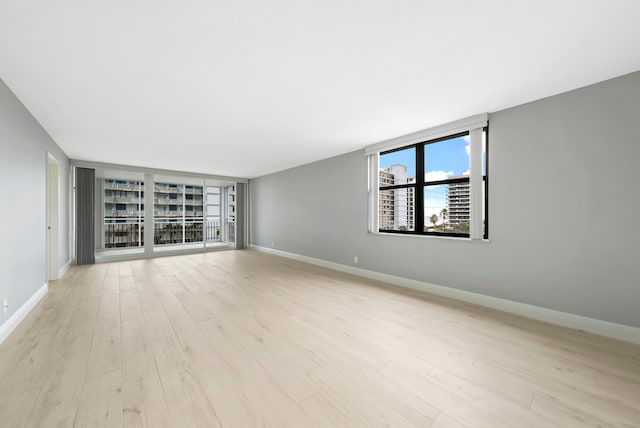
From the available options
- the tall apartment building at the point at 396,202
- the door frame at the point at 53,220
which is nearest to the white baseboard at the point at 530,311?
the tall apartment building at the point at 396,202

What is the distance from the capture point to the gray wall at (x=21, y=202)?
7.37 ft

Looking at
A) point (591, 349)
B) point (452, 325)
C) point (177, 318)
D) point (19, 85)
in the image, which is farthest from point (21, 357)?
point (591, 349)

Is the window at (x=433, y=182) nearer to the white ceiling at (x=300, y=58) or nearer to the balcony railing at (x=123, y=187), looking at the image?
the white ceiling at (x=300, y=58)

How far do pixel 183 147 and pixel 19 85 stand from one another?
7.13ft

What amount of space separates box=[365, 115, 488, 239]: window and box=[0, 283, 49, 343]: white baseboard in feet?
14.7

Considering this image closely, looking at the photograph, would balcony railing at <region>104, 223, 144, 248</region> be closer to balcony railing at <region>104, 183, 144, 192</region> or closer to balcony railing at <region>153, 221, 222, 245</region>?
balcony railing at <region>153, 221, 222, 245</region>

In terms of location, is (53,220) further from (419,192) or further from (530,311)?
(530,311)

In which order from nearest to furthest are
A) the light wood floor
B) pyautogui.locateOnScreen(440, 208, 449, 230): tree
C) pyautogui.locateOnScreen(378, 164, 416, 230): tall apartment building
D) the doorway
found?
the light wood floor
pyautogui.locateOnScreen(440, 208, 449, 230): tree
pyautogui.locateOnScreen(378, 164, 416, 230): tall apartment building
the doorway

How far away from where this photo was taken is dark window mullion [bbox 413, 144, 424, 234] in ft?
12.1

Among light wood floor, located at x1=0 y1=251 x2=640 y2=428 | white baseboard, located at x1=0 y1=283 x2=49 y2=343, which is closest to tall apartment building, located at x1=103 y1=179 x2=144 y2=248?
white baseboard, located at x1=0 y1=283 x2=49 y2=343

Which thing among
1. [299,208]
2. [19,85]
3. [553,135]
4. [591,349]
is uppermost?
[19,85]

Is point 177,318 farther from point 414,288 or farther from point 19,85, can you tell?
point 414,288

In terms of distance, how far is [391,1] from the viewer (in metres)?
1.41

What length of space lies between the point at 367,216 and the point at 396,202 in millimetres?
593
